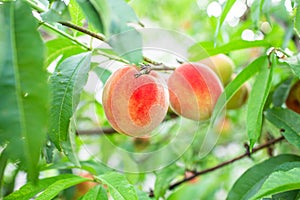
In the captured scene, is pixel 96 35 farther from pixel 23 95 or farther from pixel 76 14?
pixel 23 95

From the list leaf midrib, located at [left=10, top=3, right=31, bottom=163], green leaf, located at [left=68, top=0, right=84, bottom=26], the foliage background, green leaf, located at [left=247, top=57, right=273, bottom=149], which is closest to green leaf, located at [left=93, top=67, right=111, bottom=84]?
the foliage background

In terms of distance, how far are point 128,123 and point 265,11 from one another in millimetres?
344

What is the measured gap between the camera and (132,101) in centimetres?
76

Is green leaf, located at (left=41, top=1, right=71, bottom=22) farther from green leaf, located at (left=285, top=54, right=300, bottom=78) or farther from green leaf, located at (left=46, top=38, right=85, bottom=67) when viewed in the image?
green leaf, located at (left=285, top=54, right=300, bottom=78)

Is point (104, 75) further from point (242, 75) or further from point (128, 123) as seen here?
point (242, 75)

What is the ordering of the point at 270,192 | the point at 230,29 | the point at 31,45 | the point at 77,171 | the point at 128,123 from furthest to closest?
the point at 230,29
the point at 77,171
the point at 128,123
the point at 270,192
the point at 31,45

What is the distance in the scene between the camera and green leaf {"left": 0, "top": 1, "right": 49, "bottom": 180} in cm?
44

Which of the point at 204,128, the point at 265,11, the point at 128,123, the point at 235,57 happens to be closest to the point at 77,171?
the point at 204,128

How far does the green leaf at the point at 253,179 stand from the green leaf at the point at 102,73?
0.98ft

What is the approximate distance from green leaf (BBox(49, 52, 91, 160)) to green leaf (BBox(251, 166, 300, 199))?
0.92ft

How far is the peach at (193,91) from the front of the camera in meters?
0.90

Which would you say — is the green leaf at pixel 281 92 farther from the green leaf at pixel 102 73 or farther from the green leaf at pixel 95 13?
the green leaf at pixel 95 13

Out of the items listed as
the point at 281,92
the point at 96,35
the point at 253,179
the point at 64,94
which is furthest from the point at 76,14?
the point at 281,92

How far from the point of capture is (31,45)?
0.49 meters
